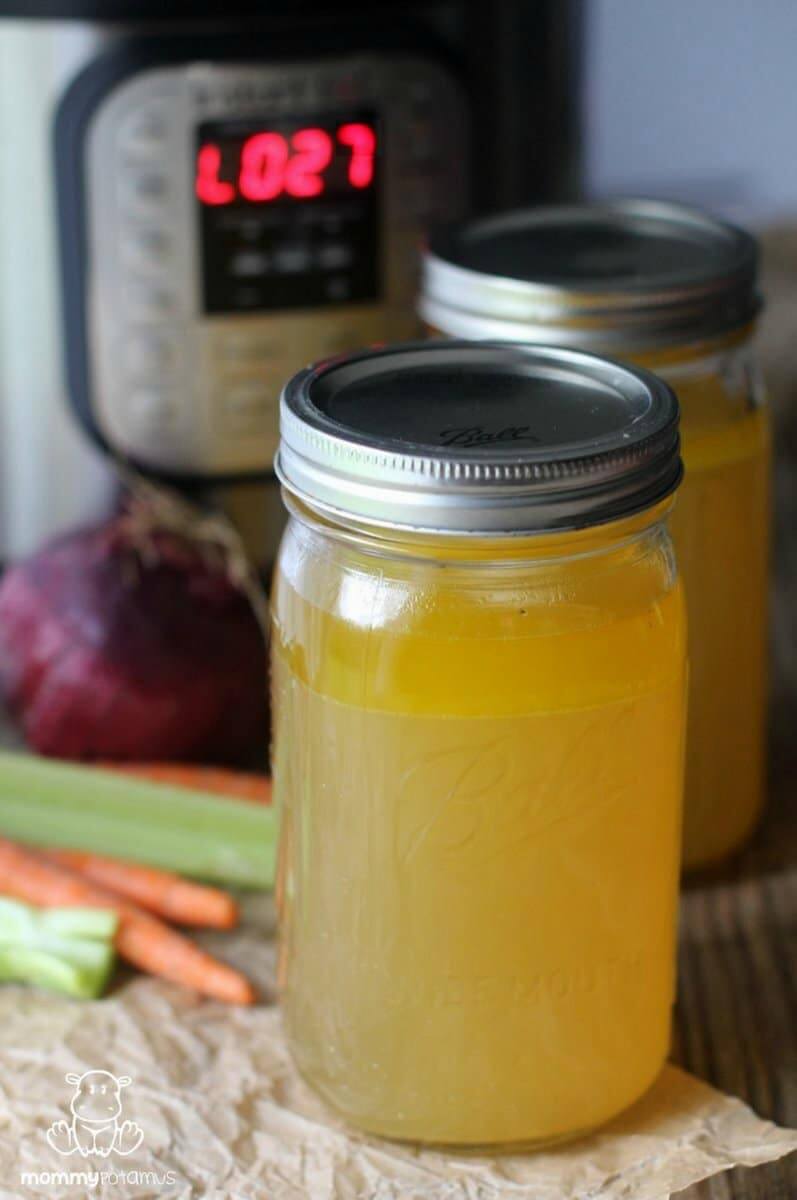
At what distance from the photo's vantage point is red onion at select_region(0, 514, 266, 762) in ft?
3.72

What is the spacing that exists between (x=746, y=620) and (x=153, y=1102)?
1.47 ft

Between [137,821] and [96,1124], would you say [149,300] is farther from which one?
[96,1124]

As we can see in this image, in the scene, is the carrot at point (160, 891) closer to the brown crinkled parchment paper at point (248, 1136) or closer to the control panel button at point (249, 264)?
the brown crinkled parchment paper at point (248, 1136)

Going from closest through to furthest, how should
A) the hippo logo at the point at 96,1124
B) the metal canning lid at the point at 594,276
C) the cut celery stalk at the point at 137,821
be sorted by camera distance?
the hippo logo at the point at 96,1124 → the metal canning lid at the point at 594,276 → the cut celery stalk at the point at 137,821

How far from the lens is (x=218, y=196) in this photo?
1111 millimetres

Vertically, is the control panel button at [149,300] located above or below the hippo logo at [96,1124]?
above

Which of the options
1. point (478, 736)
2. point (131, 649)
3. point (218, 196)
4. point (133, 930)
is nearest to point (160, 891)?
point (133, 930)

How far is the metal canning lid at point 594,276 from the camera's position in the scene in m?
0.91

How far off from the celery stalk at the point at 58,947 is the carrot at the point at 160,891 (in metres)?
0.05

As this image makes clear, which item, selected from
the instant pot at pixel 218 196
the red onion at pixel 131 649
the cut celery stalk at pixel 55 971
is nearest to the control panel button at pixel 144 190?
the instant pot at pixel 218 196

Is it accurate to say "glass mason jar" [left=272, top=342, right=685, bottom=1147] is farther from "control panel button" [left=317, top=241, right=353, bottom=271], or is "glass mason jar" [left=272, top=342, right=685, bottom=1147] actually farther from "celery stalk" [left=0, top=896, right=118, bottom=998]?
"control panel button" [left=317, top=241, right=353, bottom=271]

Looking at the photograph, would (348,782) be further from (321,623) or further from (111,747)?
(111,747)

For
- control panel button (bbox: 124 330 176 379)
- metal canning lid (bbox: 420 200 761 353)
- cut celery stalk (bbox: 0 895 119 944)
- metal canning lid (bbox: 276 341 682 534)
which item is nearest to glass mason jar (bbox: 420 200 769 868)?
metal canning lid (bbox: 420 200 761 353)

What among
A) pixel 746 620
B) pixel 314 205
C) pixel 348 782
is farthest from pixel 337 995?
pixel 314 205
